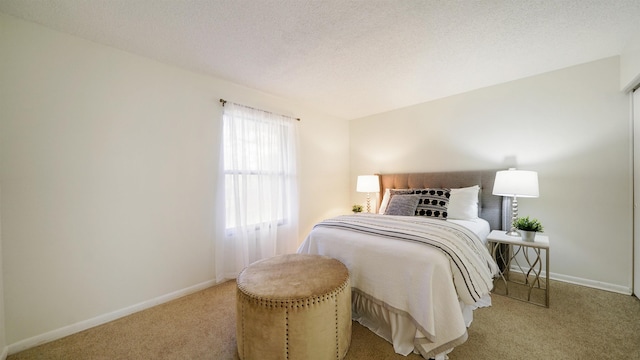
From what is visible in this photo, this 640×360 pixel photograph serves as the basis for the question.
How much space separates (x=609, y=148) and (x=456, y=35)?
2.01 meters

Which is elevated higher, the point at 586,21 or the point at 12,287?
the point at 586,21

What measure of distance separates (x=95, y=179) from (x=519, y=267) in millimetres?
4321

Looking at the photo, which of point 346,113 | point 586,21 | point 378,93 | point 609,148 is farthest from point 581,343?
point 346,113

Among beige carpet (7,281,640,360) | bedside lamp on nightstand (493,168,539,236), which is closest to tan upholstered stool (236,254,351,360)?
beige carpet (7,281,640,360)

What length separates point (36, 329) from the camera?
1712 mm

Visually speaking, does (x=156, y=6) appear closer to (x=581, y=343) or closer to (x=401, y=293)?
(x=401, y=293)

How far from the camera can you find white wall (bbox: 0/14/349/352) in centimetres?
167

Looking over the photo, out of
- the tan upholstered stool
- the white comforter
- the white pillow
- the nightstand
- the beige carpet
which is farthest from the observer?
the white pillow

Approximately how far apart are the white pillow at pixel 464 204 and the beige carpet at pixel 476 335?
2.90ft

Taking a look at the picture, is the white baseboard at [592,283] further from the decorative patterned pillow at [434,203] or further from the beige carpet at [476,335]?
the decorative patterned pillow at [434,203]

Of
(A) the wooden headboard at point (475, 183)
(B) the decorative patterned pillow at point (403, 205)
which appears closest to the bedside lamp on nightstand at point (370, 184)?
(A) the wooden headboard at point (475, 183)

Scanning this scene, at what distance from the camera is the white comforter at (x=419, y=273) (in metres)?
1.46

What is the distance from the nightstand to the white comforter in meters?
0.42

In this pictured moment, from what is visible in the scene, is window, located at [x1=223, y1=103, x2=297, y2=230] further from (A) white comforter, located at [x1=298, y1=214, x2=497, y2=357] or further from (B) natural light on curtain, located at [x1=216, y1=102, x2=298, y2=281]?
(A) white comforter, located at [x1=298, y1=214, x2=497, y2=357]
